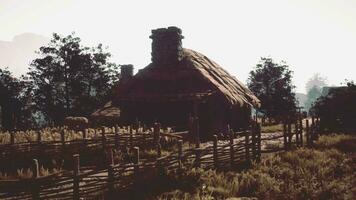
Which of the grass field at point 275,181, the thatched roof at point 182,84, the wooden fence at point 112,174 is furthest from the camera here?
the thatched roof at point 182,84

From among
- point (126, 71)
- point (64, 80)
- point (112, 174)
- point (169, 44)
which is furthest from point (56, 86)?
point (112, 174)

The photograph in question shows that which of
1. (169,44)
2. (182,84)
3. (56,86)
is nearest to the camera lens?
(182,84)

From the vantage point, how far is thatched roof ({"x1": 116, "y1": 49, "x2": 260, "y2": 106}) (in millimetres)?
22641

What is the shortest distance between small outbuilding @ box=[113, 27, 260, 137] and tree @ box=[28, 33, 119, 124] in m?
17.5

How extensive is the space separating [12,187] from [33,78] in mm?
34942

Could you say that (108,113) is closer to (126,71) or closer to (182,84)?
(126,71)

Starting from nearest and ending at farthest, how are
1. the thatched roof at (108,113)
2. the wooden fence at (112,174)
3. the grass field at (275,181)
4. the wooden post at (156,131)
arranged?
1. the wooden fence at (112,174)
2. the grass field at (275,181)
3. the wooden post at (156,131)
4. the thatched roof at (108,113)

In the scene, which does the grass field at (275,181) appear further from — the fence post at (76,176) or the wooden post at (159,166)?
the fence post at (76,176)

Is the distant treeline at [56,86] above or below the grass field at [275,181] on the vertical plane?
above

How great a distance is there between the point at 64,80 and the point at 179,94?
74.4 feet

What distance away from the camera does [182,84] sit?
23.9 meters

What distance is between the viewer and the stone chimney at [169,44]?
977 inches

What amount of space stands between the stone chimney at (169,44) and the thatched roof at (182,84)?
363 millimetres

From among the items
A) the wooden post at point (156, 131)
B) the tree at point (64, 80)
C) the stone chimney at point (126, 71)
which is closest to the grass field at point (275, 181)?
the wooden post at point (156, 131)
